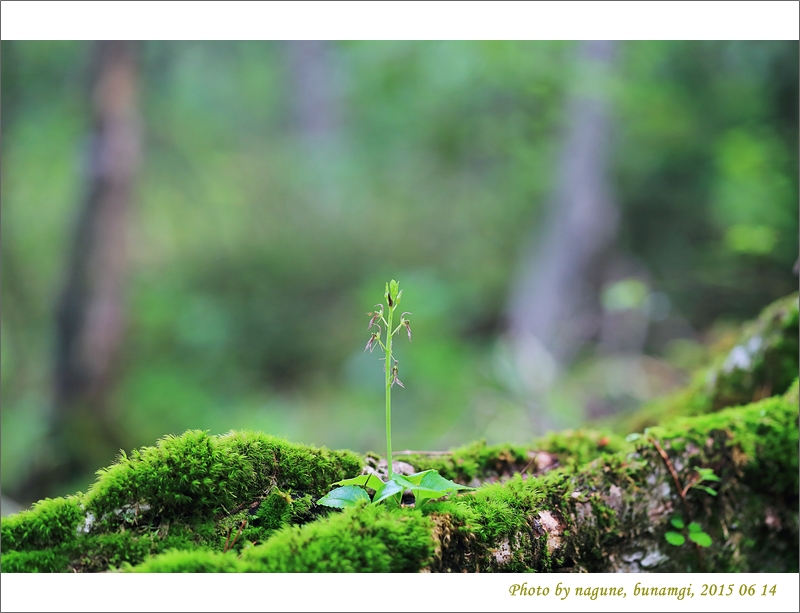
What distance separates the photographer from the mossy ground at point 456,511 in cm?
152

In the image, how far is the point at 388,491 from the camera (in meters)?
1.59

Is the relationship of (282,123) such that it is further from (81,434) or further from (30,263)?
(81,434)

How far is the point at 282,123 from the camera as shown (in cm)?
1138

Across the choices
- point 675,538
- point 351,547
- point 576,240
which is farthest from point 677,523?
point 576,240

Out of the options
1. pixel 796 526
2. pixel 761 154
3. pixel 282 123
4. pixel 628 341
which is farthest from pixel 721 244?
pixel 282 123

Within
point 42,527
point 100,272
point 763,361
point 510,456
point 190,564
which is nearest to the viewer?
point 190,564

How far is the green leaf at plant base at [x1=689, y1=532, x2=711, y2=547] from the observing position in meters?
2.13

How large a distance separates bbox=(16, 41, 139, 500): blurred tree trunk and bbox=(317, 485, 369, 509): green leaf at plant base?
6.26 m

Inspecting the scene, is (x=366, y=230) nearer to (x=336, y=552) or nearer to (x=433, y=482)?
(x=433, y=482)

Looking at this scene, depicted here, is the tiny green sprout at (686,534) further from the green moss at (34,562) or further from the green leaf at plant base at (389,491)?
the green moss at (34,562)

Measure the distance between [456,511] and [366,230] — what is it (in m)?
8.83

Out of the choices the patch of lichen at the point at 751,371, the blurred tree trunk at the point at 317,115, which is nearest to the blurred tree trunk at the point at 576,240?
the blurred tree trunk at the point at 317,115

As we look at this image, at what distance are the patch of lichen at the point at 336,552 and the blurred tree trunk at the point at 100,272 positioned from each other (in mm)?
6248

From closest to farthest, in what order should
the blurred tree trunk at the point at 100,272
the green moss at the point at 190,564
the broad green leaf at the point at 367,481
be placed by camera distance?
1. the green moss at the point at 190,564
2. the broad green leaf at the point at 367,481
3. the blurred tree trunk at the point at 100,272
